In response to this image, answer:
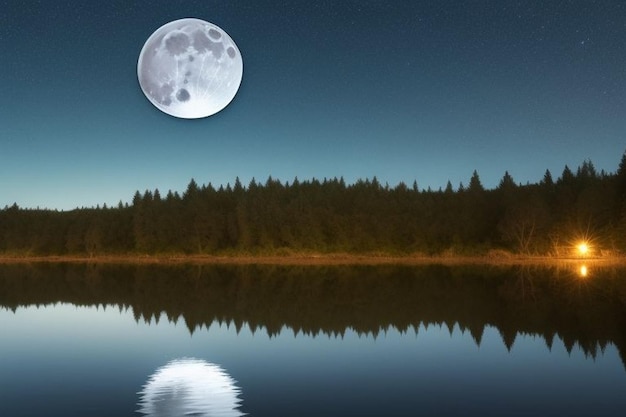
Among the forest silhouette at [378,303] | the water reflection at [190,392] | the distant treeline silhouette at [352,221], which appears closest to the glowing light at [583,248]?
the distant treeline silhouette at [352,221]

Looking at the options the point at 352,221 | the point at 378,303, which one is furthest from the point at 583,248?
the point at 378,303

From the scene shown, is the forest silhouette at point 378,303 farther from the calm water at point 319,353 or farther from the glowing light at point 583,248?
the glowing light at point 583,248

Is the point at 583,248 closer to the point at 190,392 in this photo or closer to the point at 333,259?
the point at 333,259

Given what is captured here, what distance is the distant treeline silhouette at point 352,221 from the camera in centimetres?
10900

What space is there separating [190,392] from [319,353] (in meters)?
8.95

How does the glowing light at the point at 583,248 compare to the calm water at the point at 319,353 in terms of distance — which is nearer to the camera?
the calm water at the point at 319,353

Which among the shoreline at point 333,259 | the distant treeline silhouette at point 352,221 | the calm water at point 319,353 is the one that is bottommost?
the calm water at point 319,353

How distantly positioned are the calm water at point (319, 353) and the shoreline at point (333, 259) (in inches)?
2031

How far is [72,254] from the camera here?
159 m

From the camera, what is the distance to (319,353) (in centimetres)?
2795

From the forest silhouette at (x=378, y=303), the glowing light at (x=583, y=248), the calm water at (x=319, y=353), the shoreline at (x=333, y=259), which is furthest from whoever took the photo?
the glowing light at (x=583, y=248)

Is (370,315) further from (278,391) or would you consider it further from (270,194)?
(270,194)

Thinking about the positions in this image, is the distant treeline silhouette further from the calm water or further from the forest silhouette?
the calm water

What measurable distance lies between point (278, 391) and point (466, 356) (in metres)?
10.3
